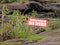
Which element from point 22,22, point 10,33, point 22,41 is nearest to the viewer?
point 22,41

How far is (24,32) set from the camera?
8.79 m

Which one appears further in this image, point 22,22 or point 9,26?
point 22,22

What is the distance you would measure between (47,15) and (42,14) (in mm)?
293

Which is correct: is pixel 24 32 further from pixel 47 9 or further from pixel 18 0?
pixel 18 0

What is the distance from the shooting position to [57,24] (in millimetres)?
12000

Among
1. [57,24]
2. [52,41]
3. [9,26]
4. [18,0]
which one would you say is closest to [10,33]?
[9,26]

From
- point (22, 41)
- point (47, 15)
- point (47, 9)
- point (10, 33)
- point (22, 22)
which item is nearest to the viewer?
point (22, 41)

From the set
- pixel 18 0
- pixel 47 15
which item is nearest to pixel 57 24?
pixel 47 15

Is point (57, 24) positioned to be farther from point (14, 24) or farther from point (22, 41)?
point (22, 41)

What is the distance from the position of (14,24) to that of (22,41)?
1463mm

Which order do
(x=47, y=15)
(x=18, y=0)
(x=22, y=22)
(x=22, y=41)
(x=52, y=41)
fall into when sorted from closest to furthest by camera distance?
(x=52, y=41) < (x=22, y=41) < (x=22, y=22) < (x=47, y=15) < (x=18, y=0)

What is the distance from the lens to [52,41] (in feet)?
21.8

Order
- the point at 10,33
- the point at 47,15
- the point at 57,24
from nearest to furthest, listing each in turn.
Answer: the point at 10,33 < the point at 57,24 < the point at 47,15

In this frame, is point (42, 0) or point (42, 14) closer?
point (42, 14)
